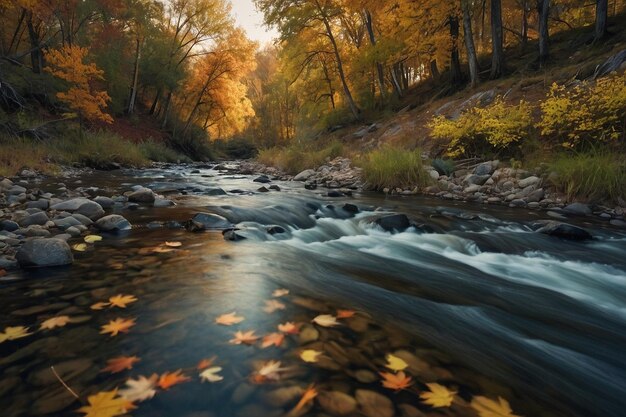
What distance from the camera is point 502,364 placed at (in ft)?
6.48

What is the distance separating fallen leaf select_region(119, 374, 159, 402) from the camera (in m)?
1.46

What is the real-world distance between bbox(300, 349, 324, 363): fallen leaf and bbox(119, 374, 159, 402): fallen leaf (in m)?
0.67

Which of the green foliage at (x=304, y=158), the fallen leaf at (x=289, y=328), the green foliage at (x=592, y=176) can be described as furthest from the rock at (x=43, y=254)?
the green foliage at (x=304, y=158)

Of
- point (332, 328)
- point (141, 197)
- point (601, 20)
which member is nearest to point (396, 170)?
point (141, 197)

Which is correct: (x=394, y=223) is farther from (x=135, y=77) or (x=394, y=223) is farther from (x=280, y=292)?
(x=135, y=77)

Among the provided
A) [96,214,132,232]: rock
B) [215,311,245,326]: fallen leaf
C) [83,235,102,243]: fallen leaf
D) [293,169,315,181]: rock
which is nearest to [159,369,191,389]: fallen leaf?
[215,311,245,326]: fallen leaf

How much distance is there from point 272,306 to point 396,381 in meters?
1.02

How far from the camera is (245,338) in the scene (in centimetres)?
194

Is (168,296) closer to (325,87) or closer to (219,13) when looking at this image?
(325,87)

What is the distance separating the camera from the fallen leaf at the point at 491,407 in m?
1.46

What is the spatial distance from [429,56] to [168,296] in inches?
677

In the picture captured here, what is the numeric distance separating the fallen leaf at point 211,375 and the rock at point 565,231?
17.2ft

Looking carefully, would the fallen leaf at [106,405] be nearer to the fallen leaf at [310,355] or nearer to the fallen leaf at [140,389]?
the fallen leaf at [140,389]

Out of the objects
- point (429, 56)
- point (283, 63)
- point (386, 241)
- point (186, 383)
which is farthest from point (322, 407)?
point (283, 63)
